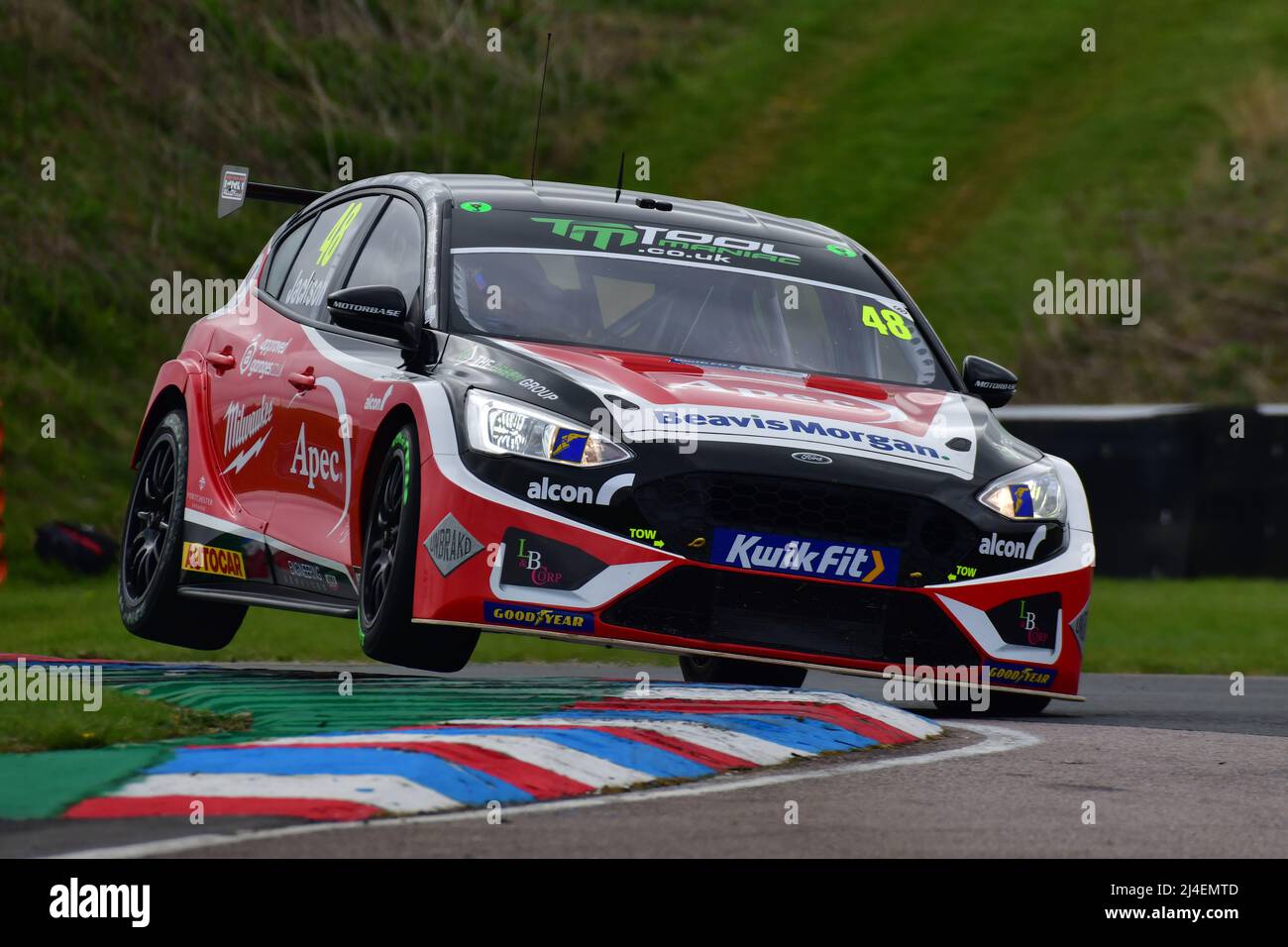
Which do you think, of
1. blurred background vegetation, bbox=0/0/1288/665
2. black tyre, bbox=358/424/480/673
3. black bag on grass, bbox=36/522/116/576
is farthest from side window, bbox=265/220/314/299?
black bag on grass, bbox=36/522/116/576

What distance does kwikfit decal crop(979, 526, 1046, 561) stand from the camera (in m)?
7.75

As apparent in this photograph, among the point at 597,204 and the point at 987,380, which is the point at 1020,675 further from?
the point at 597,204

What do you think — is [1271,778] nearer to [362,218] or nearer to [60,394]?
[362,218]

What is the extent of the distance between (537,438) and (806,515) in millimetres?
870

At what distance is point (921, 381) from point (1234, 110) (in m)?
18.7

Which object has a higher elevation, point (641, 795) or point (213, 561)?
point (213, 561)

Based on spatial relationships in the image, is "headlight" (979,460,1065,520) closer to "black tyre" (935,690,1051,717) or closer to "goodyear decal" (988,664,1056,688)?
"goodyear decal" (988,664,1056,688)

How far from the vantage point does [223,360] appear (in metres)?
9.62

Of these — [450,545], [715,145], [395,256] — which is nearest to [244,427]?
[395,256]

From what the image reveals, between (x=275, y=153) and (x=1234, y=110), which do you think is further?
(x=1234, y=110)

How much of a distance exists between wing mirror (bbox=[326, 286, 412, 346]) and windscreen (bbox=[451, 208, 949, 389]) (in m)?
0.25

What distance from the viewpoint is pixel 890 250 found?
25625 mm

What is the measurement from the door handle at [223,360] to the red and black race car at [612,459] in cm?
2
